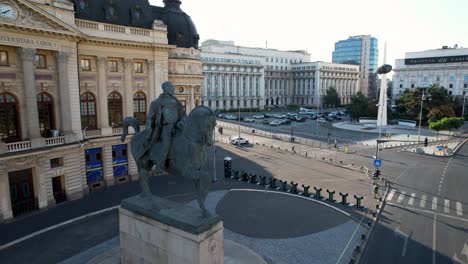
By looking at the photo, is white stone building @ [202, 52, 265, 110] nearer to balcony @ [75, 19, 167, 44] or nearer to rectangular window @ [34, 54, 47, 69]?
balcony @ [75, 19, 167, 44]

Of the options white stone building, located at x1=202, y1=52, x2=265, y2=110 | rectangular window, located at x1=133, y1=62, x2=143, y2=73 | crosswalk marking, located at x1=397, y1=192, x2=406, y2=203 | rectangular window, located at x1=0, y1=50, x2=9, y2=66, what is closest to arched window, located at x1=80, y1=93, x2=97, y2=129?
rectangular window, located at x1=133, y1=62, x2=143, y2=73

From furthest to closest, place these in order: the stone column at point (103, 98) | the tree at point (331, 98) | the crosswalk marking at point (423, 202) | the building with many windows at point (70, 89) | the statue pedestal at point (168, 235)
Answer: the tree at point (331, 98) < the stone column at point (103, 98) < the crosswalk marking at point (423, 202) < the building with many windows at point (70, 89) < the statue pedestal at point (168, 235)

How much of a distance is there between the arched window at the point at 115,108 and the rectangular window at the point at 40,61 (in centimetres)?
745

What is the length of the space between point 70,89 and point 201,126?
2241 cm

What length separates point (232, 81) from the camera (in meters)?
136

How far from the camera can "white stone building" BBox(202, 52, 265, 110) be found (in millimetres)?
128375

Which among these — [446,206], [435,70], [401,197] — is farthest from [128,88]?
[435,70]

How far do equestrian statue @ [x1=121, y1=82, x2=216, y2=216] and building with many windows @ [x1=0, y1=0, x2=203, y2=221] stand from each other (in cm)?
1584

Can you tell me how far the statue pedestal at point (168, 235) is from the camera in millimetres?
14180

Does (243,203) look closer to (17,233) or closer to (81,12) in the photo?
(17,233)

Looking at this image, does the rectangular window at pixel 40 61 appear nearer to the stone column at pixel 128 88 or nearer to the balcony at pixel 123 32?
the balcony at pixel 123 32

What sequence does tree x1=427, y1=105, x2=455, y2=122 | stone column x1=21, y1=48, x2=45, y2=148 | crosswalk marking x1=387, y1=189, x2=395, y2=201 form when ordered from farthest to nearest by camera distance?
1. tree x1=427, y1=105, x2=455, y2=122
2. crosswalk marking x1=387, y1=189, x2=395, y2=201
3. stone column x1=21, y1=48, x2=45, y2=148

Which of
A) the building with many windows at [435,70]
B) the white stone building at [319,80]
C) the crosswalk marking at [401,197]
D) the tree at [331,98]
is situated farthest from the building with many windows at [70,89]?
A: the building with many windows at [435,70]

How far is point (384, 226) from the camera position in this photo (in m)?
24.8
